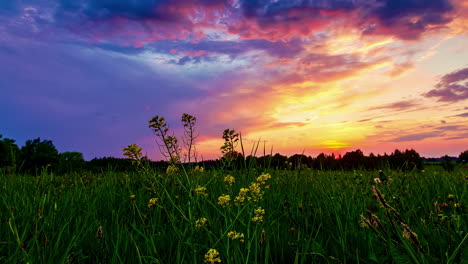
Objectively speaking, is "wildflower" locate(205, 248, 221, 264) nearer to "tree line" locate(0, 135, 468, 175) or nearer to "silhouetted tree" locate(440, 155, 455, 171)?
"tree line" locate(0, 135, 468, 175)

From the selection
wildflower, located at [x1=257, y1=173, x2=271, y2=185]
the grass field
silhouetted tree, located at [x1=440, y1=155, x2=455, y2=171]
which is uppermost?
silhouetted tree, located at [x1=440, y1=155, x2=455, y2=171]

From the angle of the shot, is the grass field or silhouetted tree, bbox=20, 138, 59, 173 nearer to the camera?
the grass field

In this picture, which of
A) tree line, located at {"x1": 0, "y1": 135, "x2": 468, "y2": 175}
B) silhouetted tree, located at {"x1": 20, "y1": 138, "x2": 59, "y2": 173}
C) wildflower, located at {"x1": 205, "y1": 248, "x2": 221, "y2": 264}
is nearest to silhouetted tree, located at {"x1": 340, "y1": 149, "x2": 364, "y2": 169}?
tree line, located at {"x1": 0, "y1": 135, "x2": 468, "y2": 175}

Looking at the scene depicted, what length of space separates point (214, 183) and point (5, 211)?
2903 mm

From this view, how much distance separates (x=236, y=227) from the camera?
3273mm

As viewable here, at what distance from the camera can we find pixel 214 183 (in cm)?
537

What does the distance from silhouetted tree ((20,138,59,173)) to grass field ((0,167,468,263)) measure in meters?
8.80

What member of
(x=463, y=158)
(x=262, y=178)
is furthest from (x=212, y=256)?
(x=463, y=158)

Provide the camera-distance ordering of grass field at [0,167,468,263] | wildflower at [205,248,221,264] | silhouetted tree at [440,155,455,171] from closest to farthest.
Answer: wildflower at [205,248,221,264] < grass field at [0,167,468,263] < silhouetted tree at [440,155,455,171]

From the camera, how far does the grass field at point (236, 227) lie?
246cm

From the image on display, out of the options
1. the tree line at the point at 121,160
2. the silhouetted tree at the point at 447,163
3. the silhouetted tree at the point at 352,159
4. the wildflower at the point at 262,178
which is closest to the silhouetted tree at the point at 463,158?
the tree line at the point at 121,160

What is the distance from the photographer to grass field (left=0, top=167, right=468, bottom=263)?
2.46 m

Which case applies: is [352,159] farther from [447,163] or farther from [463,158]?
[463,158]

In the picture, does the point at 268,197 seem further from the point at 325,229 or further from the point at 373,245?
the point at 373,245
